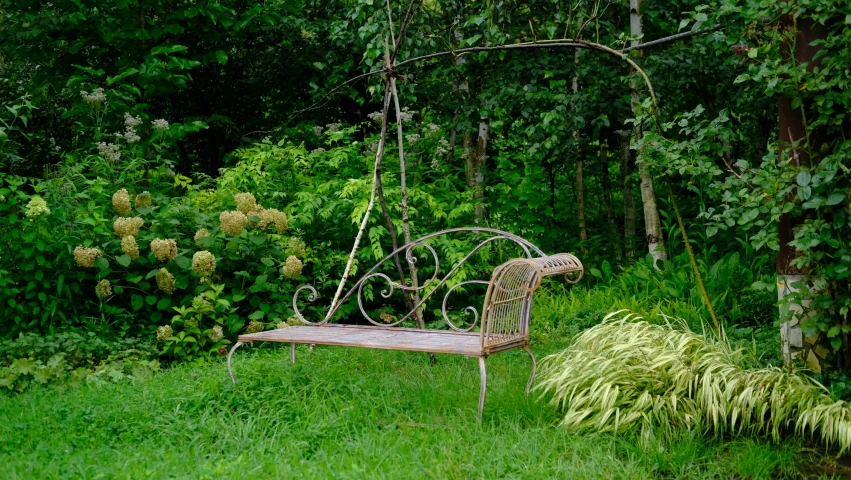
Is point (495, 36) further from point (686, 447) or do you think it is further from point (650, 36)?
point (686, 447)

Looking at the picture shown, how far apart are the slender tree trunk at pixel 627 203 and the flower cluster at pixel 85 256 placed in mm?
4511

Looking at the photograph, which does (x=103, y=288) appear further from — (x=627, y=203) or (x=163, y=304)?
(x=627, y=203)

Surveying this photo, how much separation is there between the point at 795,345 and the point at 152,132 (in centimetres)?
658

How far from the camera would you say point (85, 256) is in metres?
5.64

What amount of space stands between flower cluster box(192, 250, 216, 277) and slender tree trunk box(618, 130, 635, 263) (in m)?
3.73

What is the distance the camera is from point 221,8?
8.43 m

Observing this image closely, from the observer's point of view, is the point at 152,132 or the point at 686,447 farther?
the point at 152,132

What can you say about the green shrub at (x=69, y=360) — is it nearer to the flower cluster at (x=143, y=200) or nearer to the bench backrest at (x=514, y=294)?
the flower cluster at (x=143, y=200)

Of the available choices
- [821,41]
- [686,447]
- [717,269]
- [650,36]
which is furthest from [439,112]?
[686,447]

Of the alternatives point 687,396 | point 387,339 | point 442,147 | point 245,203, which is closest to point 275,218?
point 245,203

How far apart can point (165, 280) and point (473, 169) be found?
10.1 ft

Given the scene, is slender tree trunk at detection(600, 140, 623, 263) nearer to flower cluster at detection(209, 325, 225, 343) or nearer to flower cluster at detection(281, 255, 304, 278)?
flower cluster at detection(281, 255, 304, 278)

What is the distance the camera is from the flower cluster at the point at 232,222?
591 centimetres

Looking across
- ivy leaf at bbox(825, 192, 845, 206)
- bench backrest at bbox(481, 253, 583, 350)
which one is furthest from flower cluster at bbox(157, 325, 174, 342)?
ivy leaf at bbox(825, 192, 845, 206)
